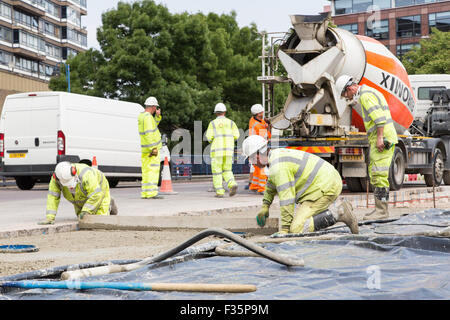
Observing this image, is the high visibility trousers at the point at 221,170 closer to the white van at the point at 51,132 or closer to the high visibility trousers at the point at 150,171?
the high visibility trousers at the point at 150,171

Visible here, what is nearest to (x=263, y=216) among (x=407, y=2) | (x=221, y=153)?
(x=221, y=153)

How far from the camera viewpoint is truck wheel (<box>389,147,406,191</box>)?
14.3m

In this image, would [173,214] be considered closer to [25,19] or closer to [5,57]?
[5,57]

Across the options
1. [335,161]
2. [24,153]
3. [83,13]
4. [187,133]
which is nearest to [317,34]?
[335,161]

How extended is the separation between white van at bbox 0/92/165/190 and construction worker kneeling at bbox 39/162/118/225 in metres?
7.83

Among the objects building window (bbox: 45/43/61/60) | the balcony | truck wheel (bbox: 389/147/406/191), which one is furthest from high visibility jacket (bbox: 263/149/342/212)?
building window (bbox: 45/43/61/60)

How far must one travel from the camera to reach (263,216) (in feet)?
23.8

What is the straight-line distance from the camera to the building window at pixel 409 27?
206 feet

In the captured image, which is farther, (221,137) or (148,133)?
(221,137)

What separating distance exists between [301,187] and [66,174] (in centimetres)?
300

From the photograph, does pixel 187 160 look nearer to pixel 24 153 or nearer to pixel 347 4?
pixel 24 153

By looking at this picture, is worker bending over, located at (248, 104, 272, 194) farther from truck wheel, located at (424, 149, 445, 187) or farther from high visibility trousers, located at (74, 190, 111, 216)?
high visibility trousers, located at (74, 190, 111, 216)

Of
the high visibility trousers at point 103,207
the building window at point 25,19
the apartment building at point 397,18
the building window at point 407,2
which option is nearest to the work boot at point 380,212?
the high visibility trousers at point 103,207

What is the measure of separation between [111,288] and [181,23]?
97.3ft
